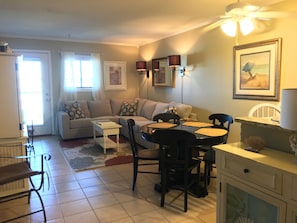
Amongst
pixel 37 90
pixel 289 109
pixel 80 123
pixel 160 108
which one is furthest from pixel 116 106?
pixel 289 109

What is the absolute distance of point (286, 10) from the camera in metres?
3.22

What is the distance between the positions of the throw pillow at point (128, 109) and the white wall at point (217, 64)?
108cm

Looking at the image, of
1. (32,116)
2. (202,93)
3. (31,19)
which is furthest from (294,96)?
(32,116)

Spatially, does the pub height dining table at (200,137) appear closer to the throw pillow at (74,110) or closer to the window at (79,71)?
the throw pillow at (74,110)

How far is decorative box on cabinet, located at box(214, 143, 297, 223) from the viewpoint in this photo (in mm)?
1431

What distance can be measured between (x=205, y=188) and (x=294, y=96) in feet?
6.27

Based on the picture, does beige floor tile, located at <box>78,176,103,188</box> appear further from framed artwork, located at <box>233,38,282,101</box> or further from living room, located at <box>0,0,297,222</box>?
framed artwork, located at <box>233,38,282,101</box>

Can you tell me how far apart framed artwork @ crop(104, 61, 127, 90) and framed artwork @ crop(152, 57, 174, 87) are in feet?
3.71

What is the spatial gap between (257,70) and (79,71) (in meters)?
4.56

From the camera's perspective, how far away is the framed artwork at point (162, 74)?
5.76 metres

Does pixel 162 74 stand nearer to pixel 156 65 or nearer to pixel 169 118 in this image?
pixel 156 65

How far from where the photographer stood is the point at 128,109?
6.50 m

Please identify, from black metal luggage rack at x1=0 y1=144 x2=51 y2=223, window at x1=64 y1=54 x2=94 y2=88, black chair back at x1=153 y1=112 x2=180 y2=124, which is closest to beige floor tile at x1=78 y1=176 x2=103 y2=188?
black metal luggage rack at x1=0 y1=144 x2=51 y2=223

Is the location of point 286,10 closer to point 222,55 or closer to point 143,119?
point 222,55
